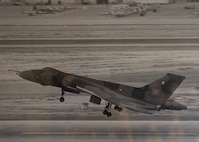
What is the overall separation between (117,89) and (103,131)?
0.24 meters

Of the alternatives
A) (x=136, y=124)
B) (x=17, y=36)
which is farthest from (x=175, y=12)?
(x=17, y=36)

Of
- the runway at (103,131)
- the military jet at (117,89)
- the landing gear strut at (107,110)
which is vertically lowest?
the runway at (103,131)

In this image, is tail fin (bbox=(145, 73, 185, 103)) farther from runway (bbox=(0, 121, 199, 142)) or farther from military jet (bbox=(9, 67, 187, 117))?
runway (bbox=(0, 121, 199, 142))

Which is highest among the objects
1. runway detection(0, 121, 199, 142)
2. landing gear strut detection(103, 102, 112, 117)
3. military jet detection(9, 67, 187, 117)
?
military jet detection(9, 67, 187, 117)

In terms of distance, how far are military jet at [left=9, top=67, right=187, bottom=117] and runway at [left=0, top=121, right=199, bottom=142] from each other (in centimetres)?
8

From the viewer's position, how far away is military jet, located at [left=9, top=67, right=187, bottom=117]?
11.8 feet

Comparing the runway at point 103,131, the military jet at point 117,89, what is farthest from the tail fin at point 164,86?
the runway at point 103,131

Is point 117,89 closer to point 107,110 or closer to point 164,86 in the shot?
point 107,110

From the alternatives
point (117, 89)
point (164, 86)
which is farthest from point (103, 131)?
point (164, 86)

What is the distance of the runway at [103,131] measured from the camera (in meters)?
3.63

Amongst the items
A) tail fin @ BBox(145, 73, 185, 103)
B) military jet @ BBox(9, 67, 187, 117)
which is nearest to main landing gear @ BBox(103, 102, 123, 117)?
military jet @ BBox(9, 67, 187, 117)

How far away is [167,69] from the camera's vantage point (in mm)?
3609

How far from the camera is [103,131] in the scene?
11.9 ft

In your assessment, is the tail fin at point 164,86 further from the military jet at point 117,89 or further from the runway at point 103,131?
the runway at point 103,131
